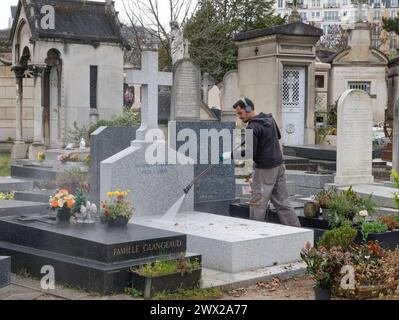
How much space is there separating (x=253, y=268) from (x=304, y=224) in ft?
6.09

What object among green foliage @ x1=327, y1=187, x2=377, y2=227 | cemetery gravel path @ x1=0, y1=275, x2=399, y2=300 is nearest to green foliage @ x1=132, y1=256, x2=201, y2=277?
cemetery gravel path @ x1=0, y1=275, x2=399, y2=300

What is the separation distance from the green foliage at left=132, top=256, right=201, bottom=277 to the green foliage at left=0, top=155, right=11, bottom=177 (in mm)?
11627

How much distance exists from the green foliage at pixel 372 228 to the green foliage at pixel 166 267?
7.83ft

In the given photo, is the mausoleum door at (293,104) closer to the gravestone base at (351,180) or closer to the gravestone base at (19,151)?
the gravestone base at (351,180)

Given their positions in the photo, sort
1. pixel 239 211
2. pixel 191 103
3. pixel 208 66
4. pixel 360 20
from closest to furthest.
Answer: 1. pixel 239 211
2. pixel 191 103
3. pixel 360 20
4. pixel 208 66

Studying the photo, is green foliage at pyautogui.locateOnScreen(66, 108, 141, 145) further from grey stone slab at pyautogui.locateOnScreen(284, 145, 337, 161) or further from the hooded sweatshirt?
the hooded sweatshirt

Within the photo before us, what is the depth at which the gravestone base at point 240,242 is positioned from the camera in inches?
298

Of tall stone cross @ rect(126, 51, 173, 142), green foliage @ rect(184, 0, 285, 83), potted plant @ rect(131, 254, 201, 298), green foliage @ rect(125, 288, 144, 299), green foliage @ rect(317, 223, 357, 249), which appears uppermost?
green foliage @ rect(184, 0, 285, 83)

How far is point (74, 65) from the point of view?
2108 centimetres

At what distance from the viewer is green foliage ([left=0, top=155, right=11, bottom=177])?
709 inches

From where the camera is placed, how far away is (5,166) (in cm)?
1975

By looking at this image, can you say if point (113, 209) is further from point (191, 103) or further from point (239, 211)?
point (191, 103)
